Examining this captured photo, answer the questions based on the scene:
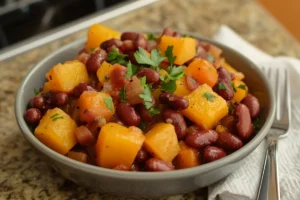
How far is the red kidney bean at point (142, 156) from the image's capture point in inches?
39.1

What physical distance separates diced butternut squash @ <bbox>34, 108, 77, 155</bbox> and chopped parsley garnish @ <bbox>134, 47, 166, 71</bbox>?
0.23m

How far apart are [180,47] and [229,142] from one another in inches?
11.7

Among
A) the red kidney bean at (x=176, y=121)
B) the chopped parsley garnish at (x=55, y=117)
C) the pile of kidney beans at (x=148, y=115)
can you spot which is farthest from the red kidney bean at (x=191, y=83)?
the chopped parsley garnish at (x=55, y=117)

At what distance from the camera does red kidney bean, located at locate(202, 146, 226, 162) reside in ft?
3.32

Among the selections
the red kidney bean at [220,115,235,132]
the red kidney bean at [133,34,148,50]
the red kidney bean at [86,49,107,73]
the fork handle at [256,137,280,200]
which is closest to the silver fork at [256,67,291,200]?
the fork handle at [256,137,280,200]

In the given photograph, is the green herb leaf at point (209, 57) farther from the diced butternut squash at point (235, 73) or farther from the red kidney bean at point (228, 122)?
the red kidney bean at point (228, 122)

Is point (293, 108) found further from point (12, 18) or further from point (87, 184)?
point (12, 18)

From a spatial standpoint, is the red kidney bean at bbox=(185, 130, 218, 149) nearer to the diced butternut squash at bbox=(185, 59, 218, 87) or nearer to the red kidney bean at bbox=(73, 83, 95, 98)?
the diced butternut squash at bbox=(185, 59, 218, 87)

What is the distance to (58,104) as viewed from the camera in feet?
3.63

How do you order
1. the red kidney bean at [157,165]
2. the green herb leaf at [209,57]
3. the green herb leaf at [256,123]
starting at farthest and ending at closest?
the green herb leaf at [209,57], the green herb leaf at [256,123], the red kidney bean at [157,165]

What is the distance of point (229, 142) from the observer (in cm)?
105

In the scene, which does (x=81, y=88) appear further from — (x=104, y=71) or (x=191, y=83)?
(x=191, y=83)

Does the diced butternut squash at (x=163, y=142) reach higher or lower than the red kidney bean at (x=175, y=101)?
lower

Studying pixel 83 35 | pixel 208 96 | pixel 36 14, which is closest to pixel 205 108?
pixel 208 96
